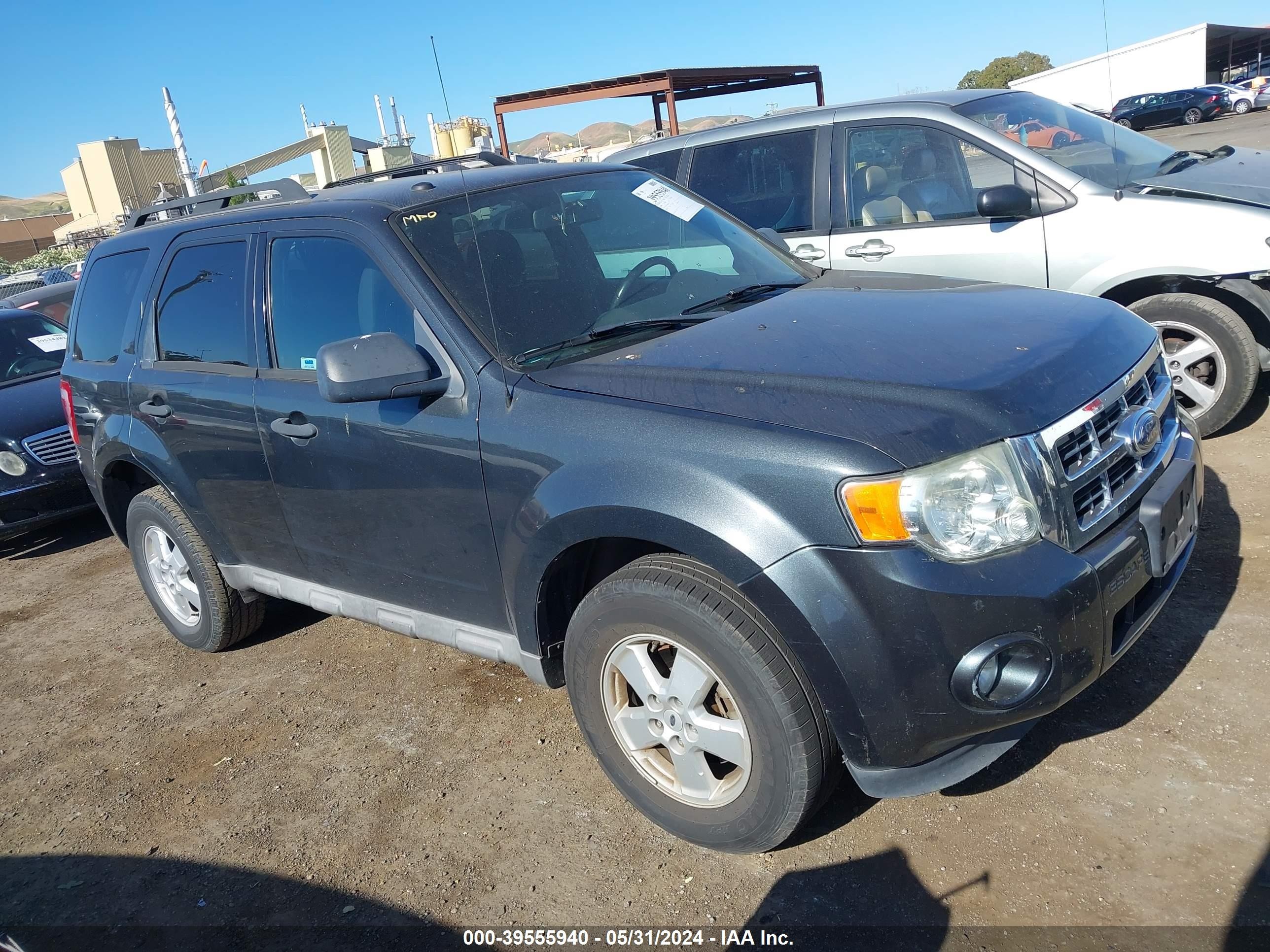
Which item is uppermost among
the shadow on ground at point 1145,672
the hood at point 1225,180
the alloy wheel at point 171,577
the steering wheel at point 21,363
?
the hood at point 1225,180

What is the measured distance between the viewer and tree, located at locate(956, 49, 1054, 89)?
47281 millimetres

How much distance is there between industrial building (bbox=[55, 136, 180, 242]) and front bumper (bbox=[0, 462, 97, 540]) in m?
46.0

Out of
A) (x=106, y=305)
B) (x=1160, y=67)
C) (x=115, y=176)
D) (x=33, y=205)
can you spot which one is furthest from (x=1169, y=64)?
(x=33, y=205)

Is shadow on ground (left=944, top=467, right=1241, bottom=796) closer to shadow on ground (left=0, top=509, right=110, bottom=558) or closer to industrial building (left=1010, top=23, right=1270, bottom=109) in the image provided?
shadow on ground (left=0, top=509, right=110, bottom=558)

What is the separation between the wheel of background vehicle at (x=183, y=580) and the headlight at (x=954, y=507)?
10.5 ft

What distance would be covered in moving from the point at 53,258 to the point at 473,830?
1719 inches

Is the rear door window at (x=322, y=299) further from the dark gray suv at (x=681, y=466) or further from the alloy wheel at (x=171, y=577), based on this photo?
the alloy wheel at (x=171, y=577)

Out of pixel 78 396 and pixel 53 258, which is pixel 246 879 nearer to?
pixel 78 396

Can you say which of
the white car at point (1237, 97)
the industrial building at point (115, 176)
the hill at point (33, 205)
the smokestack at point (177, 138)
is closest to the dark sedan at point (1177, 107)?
the white car at point (1237, 97)

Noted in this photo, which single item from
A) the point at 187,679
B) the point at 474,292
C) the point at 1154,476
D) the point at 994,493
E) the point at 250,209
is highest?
the point at 250,209

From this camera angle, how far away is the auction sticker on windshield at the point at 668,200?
3953mm

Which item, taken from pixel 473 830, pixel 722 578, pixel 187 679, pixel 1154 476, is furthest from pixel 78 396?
pixel 1154 476

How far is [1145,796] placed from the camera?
2.74 metres

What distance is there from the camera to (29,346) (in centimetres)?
807
